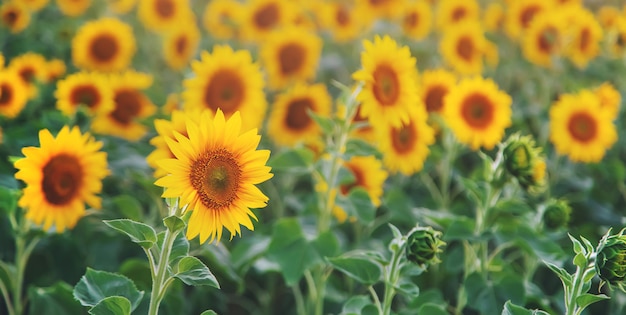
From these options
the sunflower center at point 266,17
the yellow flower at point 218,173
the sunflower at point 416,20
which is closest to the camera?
the yellow flower at point 218,173

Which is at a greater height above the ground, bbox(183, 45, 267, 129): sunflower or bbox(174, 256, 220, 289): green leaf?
bbox(183, 45, 267, 129): sunflower

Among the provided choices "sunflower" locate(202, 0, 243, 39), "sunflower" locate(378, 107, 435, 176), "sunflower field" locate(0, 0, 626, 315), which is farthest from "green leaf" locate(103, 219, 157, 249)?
A: "sunflower" locate(202, 0, 243, 39)

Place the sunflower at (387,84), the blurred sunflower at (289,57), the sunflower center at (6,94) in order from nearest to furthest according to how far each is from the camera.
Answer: the sunflower at (387,84) → the sunflower center at (6,94) → the blurred sunflower at (289,57)

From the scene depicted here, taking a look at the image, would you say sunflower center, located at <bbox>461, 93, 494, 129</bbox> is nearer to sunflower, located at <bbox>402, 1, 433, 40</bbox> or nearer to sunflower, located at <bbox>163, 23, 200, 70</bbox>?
sunflower, located at <bbox>402, 1, 433, 40</bbox>

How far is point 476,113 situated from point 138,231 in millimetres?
1419

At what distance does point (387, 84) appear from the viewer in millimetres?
1814

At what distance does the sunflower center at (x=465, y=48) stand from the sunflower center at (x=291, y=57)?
0.72m

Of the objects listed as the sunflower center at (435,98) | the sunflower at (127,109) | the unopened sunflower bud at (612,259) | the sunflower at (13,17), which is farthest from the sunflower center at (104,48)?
the unopened sunflower bud at (612,259)

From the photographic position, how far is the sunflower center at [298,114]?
2.49 meters

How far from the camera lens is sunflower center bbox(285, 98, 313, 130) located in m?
2.49

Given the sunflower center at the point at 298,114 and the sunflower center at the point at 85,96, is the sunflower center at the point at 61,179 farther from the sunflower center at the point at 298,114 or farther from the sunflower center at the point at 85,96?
the sunflower center at the point at 298,114

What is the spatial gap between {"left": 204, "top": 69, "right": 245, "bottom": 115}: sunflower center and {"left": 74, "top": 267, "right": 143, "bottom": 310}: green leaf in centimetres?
98

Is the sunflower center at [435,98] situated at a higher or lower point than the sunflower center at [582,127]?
higher

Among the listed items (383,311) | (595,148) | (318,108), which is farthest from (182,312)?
(595,148)
